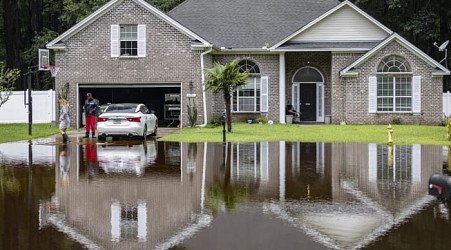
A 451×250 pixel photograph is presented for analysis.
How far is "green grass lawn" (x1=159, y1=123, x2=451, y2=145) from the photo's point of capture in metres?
24.5

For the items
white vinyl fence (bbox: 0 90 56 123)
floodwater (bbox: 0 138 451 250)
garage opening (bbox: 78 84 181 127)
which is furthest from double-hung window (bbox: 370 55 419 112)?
white vinyl fence (bbox: 0 90 56 123)

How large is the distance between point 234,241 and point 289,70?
93.8ft

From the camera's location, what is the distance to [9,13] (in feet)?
172

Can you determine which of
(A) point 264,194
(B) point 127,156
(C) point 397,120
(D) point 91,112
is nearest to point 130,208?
(A) point 264,194

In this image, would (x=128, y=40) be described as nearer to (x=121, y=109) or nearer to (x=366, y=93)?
(x=121, y=109)

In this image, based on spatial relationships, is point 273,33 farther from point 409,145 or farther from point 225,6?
point 409,145

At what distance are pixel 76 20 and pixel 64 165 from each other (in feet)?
107

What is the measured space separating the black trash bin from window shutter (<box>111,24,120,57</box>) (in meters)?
23.5

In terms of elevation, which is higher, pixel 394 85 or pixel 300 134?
pixel 394 85

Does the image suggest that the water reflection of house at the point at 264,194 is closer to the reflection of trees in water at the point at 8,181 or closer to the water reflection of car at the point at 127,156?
the water reflection of car at the point at 127,156

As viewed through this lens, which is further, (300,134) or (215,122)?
(215,122)

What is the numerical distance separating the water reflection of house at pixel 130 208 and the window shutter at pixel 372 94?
2084cm

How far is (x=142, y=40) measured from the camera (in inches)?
1271

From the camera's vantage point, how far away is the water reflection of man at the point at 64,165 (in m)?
13.5
